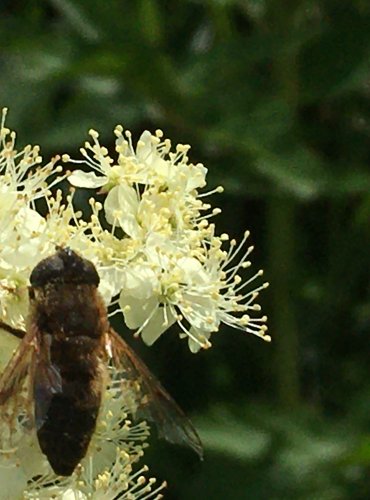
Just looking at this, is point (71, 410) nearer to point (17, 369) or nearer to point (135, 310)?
point (17, 369)

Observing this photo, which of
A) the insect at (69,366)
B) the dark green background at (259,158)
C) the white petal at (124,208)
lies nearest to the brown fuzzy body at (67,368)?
the insect at (69,366)

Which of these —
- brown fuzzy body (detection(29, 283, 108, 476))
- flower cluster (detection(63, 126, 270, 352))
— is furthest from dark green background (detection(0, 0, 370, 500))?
brown fuzzy body (detection(29, 283, 108, 476))

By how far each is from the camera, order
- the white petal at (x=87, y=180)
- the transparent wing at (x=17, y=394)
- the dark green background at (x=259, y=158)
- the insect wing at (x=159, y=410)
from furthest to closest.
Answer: the dark green background at (x=259, y=158) < the white petal at (x=87, y=180) < the insect wing at (x=159, y=410) < the transparent wing at (x=17, y=394)

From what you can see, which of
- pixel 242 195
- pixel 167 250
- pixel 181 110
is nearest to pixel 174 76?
pixel 181 110

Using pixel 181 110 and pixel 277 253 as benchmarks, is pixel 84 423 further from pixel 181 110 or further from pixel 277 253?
pixel 277 253

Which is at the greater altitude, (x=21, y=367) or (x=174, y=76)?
(x=174, y=76)

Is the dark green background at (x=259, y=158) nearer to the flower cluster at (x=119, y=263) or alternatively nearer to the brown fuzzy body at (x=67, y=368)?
the flower cluster at (x=119, y=263)

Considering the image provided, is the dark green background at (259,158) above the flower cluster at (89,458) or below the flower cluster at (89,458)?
above
